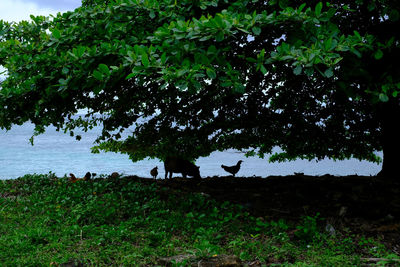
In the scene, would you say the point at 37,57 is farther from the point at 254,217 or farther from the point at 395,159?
the point at 395,159

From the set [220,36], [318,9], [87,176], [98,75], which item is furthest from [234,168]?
[220,36]

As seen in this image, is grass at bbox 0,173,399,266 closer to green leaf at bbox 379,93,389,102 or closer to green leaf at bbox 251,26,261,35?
green leaf at bbox 379,93,389,102

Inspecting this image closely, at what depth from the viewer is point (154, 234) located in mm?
5516

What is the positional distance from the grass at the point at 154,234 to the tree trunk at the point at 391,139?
357 centimetres

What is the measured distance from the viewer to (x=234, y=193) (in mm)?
8039

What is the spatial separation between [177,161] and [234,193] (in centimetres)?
285

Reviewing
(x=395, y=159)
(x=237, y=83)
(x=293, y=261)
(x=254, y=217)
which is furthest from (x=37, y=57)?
(x=395, y=159)

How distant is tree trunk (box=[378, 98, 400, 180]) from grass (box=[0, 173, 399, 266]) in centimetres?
357

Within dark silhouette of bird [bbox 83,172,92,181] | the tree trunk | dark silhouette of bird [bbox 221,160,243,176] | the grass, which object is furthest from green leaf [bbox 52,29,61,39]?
dark silhouette of bird [bbox 221,160,243,176]

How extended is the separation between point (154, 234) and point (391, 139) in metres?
6.22

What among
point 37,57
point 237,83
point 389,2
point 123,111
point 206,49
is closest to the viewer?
point 237,83

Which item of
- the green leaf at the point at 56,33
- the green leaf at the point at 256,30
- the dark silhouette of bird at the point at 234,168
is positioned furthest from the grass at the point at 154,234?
the dark silhouette of bird at the point at 234,168

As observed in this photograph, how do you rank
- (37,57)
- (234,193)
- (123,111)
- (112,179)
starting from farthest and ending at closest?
(112,179) → (123,111) → (234,193) → (37,57)

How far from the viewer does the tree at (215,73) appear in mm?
4750
